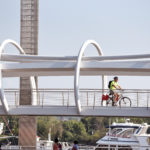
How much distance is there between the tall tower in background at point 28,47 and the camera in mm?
50531

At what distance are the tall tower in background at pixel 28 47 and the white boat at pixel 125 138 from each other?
5751 mm

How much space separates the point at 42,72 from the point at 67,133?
363 ft

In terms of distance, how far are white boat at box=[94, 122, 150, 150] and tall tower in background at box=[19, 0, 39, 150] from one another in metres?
5.75

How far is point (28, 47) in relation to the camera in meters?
54.2

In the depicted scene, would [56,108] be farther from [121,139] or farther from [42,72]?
[121,139]

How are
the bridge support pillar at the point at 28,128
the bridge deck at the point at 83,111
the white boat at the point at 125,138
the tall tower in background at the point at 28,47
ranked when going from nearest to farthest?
the bridge deck at the point at 83,111
the bridge support pillar at the point at 28,128
the tall tower in background at the point at 28,47
the white boat at the point at 125,138

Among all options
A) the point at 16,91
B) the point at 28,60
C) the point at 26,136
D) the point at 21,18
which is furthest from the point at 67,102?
the point at 21,18

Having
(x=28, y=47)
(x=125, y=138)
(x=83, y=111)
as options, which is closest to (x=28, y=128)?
(x=28, y=47)

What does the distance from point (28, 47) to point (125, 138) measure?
11.7 metres

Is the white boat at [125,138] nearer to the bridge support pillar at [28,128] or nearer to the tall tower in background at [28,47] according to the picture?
the bridge support pillar at [28,128]

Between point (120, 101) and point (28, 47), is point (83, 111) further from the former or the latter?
point (28, 47)

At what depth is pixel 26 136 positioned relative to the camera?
5075 centimetres

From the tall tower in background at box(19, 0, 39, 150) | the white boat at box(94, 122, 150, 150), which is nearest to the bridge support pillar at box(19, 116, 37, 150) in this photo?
the tall tower in background at box(19, 0, 39, 150)

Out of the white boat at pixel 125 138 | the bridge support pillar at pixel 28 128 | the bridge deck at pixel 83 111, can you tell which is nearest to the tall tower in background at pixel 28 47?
the bridge support pillar at pixel 28 128
